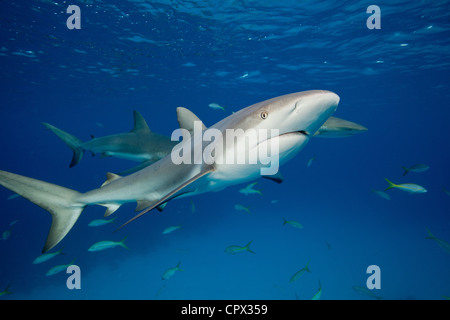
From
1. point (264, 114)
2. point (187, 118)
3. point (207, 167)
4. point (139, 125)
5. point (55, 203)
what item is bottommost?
point (55, 203)

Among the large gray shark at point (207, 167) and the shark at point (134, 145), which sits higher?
the large gray shark at point (207, 167)

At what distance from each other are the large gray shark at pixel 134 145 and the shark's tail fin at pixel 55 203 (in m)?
2.94

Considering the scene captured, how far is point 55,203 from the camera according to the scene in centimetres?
319

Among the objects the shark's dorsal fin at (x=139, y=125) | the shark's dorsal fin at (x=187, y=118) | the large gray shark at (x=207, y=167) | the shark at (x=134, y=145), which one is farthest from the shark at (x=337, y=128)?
the shark's dorsal fin at (x=139, y=125)

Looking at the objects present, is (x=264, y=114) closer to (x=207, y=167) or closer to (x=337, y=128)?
(x=207, y=167)

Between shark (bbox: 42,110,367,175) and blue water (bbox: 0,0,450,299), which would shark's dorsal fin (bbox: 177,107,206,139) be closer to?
shark (bbox: 42,110,367,175)

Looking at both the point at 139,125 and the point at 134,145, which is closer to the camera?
the point at 134,145

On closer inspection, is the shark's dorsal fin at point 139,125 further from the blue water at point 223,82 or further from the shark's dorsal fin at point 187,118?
the blue water at point 223,82

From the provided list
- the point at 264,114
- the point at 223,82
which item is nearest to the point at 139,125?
the point at 264,114

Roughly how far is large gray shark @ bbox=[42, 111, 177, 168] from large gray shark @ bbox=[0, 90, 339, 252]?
8.36ft

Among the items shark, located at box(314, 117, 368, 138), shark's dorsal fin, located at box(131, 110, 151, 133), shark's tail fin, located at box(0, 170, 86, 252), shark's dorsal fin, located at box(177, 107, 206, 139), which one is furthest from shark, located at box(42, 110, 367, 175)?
shark, located at box(314, 117, 368, 138)

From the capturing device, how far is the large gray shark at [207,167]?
199 centimetres

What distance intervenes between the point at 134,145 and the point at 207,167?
4.49 meters

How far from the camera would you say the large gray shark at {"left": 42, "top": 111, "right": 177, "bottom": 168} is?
244 inches
